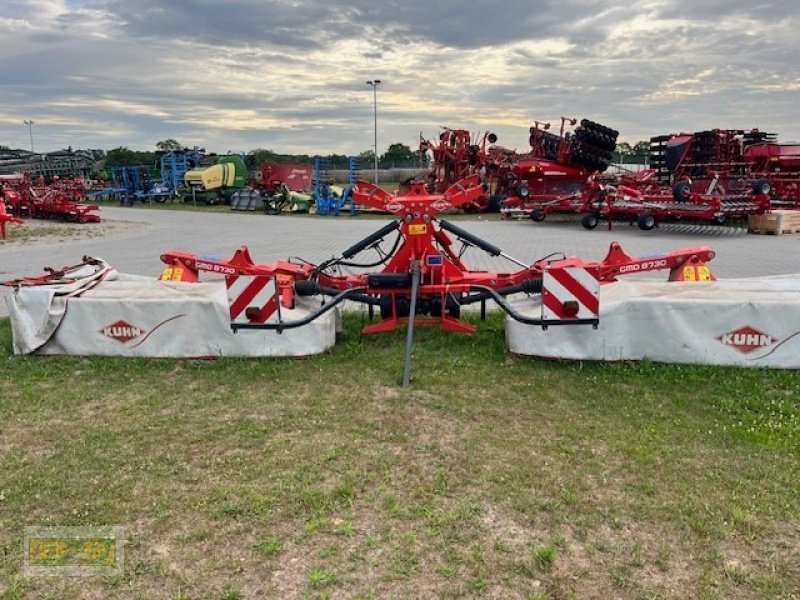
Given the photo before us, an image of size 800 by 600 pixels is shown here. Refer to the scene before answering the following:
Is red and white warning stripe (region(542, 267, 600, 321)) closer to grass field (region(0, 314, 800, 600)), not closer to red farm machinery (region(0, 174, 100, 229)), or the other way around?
grass field (region(0, 314, 800, 600))

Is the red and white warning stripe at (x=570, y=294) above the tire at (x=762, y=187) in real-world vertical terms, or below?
below

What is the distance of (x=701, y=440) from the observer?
392 centimetres

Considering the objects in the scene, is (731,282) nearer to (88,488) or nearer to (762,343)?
(762,343)

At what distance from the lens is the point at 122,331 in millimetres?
5758

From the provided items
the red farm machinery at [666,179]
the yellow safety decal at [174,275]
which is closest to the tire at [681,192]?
the red farm machinery at [666,179]

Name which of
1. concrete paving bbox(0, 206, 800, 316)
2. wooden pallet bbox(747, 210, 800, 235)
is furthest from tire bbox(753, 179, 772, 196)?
concrete paving bbox(0, 206, 800, 316)

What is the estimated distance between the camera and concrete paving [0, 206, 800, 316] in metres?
11.6

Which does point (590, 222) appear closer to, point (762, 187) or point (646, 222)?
point (646, 222)

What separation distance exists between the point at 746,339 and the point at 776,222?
12137mm

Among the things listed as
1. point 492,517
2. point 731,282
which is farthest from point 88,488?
point 731,282

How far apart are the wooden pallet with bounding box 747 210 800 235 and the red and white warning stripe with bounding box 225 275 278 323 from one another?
46.3 feet

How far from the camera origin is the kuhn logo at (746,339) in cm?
507

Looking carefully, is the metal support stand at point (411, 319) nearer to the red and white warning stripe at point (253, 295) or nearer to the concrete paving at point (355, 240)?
the red and white warning stripe at point (253, 295)

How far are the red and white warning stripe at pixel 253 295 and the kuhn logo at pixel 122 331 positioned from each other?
93cm
